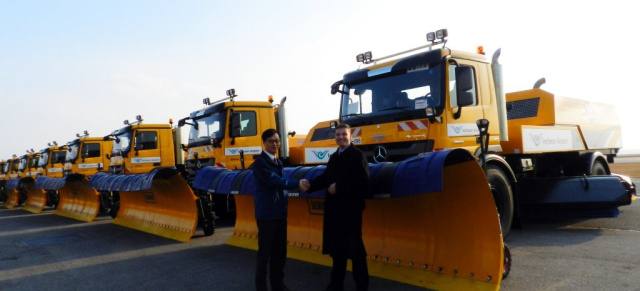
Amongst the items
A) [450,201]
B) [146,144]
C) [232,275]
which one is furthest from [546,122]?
[146,144]

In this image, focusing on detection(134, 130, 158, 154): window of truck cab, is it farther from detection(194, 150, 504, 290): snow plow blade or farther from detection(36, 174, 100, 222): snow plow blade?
detection(194, 150, 504, 290): snow plow blade

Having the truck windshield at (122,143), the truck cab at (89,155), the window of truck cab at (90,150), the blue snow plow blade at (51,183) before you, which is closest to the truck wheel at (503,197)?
the truck windshield at (122,143)

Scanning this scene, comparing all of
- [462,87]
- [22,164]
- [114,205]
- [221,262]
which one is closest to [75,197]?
[114,205]

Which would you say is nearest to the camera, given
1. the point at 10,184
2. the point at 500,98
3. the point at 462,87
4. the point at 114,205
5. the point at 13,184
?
the point at 462,87

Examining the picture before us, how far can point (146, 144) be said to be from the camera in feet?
42.7

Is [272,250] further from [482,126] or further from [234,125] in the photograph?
[234,125]

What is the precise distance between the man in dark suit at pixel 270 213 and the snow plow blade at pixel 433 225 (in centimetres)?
62

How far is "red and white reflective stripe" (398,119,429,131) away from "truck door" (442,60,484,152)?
0.94ft

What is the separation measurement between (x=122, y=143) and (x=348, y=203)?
11233 mm

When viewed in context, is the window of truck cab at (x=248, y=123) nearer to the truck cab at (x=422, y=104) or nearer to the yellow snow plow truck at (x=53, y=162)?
the truck cab at (x=422, y=104)

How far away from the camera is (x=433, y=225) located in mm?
4660

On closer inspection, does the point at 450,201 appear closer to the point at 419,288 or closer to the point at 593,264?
the point at 419,288

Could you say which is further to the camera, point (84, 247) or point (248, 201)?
point (84, 247)

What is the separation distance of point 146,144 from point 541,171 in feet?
33.4
